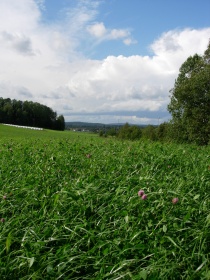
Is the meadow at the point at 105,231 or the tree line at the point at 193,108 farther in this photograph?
the tree line at the point at 193,108

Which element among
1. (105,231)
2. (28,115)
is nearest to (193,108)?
(105,231)

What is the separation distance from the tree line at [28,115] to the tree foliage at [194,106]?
8864 cm

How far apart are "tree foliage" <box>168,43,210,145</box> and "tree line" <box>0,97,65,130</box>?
291 feet

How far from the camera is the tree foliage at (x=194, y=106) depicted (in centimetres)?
2206

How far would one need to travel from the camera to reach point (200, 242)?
2719 millimetres

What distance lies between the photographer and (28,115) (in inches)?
4345

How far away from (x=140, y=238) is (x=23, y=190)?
83.8 inches

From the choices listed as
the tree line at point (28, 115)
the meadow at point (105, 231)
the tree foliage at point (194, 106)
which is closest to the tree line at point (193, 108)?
the tree foliage at point (194, 106)

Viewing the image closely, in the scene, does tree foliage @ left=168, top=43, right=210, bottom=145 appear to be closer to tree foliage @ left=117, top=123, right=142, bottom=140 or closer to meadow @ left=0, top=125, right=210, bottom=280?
tree foliage @ left=117, top=123, right=142, bottom=140

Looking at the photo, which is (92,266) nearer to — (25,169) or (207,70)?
(25,169)

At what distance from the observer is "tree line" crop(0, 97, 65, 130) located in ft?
344

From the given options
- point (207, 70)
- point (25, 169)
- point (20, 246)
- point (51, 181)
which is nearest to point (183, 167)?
point (51, 181)

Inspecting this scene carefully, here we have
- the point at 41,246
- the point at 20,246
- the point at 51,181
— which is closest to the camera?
the point at 41,246

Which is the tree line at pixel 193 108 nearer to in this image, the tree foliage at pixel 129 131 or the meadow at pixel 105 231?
the tree foliage at pixel 129 131
